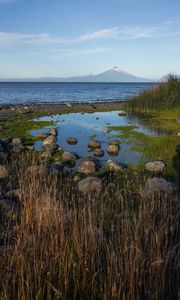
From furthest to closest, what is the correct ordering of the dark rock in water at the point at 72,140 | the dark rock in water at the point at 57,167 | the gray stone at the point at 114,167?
1. the dark rock in water at the point at 72,140
2. the gray stone at the point at 114,167
3. the dark rock in water at the point at 57,167

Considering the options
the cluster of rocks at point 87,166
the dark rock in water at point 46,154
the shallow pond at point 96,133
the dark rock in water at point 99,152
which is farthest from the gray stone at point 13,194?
the dark rock in water at point 99,152

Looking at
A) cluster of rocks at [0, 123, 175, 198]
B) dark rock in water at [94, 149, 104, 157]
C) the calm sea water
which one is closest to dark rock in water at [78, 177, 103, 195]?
cluster of rocks at [0, 123, 175, 198]

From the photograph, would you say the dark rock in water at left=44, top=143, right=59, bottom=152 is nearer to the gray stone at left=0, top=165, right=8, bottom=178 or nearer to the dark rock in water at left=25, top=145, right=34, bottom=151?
the dark rock in water at left=25, top=145, right=34, bottom=151

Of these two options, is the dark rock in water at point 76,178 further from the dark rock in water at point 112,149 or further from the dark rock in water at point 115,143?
the dark rock in water at point 115,143

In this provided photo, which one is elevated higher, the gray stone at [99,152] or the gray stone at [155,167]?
the gray stone at [155,167]

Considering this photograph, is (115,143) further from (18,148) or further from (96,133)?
(18,148)

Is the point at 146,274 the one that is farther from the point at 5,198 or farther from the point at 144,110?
the point at 144,110

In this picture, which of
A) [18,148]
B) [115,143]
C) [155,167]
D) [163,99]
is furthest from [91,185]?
[163,99]

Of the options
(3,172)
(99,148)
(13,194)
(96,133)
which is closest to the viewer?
(13,194)

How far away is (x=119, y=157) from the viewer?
14883 mm

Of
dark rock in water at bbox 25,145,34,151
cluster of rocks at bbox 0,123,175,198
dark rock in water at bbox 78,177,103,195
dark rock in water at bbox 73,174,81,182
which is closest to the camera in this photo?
cluster of rocks at bbox 0,123,175,198

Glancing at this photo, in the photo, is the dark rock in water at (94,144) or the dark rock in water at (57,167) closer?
the dark rock in water at (57,167)

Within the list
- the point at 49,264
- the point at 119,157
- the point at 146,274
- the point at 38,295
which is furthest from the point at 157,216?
the point at 119,157

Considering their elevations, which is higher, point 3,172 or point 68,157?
point 3,172
